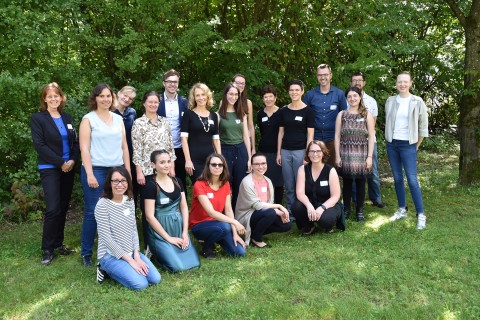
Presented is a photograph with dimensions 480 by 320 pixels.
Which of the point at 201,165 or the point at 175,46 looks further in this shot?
the point at 175,46

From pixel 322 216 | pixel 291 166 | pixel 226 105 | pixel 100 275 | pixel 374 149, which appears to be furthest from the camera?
pixel 374 149

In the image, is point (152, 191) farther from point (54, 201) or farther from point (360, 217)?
point (360, 217)

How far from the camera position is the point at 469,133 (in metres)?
7.60

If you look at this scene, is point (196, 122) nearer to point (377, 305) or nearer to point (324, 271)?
point (324, 271)

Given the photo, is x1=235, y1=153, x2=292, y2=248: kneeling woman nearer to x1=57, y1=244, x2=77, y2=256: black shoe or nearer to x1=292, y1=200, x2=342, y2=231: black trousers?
x1=292, y1=200, x2=342, y2=231: black trousers

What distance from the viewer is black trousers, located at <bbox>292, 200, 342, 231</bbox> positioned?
5402 millimetres

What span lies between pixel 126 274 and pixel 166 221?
0.74 meters

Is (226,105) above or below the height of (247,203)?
above

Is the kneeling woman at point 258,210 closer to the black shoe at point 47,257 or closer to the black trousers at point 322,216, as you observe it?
the black trousers at point 322,216

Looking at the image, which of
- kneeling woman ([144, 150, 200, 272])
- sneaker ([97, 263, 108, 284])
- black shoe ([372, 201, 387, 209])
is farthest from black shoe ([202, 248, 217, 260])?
black shoe ([372, 201, 387, 209])

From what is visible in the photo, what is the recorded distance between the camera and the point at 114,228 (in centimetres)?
424

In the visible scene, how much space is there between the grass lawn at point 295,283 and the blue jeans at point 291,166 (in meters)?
0.68

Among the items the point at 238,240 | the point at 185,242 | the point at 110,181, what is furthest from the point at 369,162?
the point at 110,181

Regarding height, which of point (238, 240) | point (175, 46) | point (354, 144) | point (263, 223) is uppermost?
point (175, 46)
